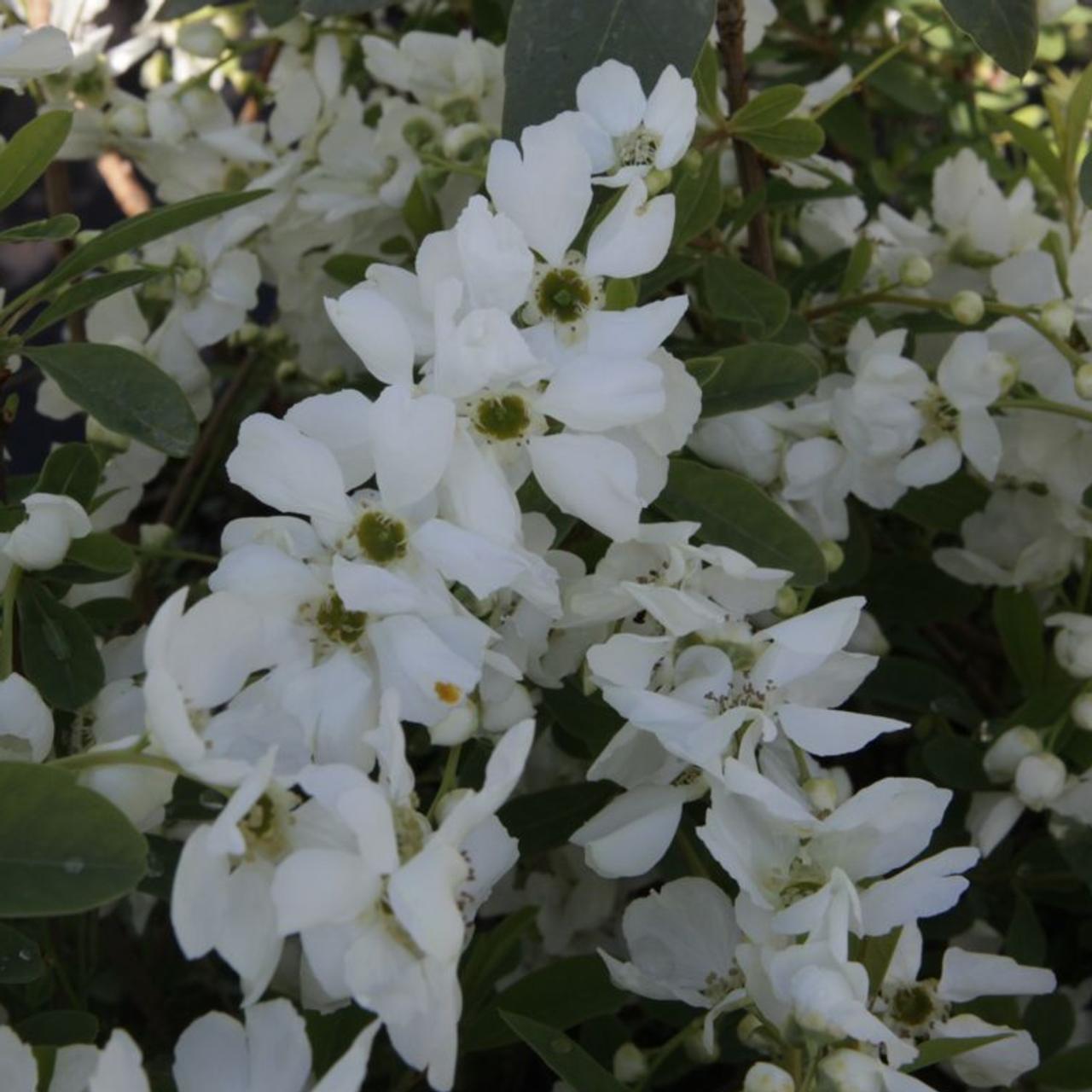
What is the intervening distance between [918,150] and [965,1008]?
2.75 feet

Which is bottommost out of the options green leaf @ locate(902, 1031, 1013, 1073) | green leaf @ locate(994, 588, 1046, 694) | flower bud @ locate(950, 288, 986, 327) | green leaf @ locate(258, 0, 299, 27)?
green leaf @ locate(994, 588, 1046, 694)

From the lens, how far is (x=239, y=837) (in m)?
0.41

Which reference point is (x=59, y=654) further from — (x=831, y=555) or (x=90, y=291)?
(x=831, y=555)

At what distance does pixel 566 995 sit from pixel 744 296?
1.06 feet

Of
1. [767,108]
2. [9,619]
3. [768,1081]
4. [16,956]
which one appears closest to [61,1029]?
[16,956]

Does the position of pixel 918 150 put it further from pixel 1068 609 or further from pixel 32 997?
pixel 32 997

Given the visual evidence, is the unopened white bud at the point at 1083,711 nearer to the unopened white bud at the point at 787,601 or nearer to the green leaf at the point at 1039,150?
the unopened white bud at the point at 787,601

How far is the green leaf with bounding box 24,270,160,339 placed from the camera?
0.64 metres

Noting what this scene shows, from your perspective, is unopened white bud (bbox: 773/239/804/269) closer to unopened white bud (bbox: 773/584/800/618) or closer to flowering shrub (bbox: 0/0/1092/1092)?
flowering shrub (bbox: 0/0/1092/1092)

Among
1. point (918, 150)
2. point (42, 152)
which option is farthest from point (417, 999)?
point (918, 150)

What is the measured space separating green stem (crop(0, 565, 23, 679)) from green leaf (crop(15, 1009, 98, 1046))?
0.13 m

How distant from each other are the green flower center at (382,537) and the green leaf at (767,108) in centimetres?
29

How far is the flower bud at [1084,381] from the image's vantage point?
24.9 inches

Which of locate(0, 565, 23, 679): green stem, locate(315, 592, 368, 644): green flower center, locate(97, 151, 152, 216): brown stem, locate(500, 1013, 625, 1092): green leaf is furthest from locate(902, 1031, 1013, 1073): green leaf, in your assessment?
locate(97, 151, 152, 216): brown stem
